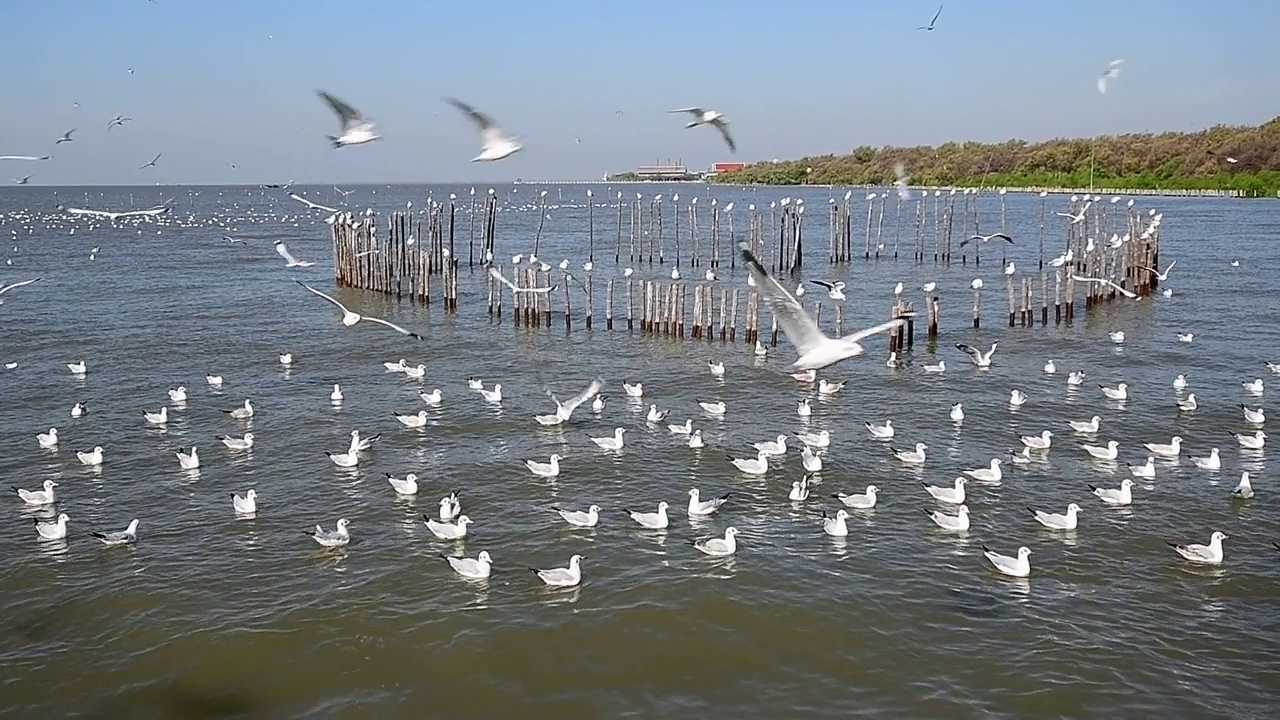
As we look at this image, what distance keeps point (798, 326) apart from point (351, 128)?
7.72m

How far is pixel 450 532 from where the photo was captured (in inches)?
591

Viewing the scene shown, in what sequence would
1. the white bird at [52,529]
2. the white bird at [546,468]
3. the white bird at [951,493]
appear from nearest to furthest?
the white bird at [52,529] → the white bird at [951,493] → the white bird at [546,468]

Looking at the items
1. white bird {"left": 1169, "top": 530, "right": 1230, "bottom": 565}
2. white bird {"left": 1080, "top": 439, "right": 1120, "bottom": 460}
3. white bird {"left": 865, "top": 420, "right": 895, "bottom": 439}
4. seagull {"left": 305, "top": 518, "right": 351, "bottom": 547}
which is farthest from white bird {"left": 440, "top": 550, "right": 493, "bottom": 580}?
white bird {"left": 1080, "top": 439, "right": 1120, "bottom": 460}

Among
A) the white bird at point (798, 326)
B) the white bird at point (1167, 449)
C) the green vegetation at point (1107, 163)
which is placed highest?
the green vegetation at point (1107, 163)

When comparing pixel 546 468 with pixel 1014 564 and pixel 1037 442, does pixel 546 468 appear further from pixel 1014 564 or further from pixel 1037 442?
pixel 1037 442

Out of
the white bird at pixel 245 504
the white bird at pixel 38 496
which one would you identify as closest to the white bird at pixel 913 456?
the white bird at pixel 245 504

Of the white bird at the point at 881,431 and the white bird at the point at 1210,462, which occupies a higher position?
the white bird at the point at 881,431

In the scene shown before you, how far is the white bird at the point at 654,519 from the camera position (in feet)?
50.6

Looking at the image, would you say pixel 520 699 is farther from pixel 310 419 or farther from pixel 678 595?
pixel 310 419

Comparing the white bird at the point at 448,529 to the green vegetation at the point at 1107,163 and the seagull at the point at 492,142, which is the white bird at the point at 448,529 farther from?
the green vegetation at the point at 1107,163

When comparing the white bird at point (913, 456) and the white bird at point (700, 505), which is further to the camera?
the white bird at point (913, 456)

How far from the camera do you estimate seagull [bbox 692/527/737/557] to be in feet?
47.1

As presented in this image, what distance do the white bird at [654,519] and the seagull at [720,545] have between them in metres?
1.00

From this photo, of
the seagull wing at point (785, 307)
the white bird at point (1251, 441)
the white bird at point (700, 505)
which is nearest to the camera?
the seagull wing at point (785, 307)
